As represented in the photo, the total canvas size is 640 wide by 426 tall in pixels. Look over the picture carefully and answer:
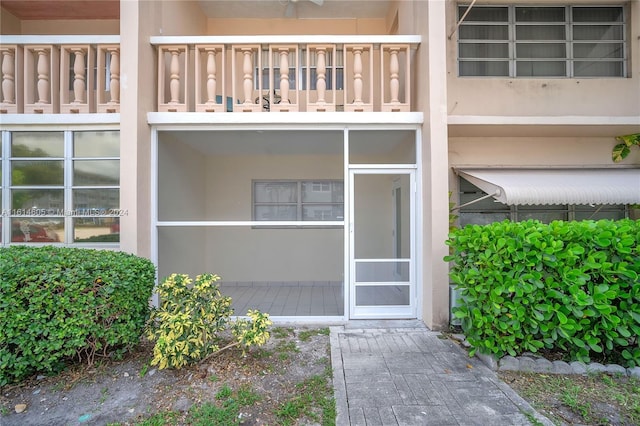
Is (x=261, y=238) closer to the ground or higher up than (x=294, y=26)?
closer to the ground

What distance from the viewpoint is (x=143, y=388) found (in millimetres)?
3443

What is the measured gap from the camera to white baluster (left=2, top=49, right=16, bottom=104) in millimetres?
5227

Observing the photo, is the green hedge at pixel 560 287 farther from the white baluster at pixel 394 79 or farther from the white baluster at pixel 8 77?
the white baluster at pixel 8 77

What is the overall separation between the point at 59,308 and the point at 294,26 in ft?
23.7

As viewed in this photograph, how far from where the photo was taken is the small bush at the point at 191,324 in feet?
11.6

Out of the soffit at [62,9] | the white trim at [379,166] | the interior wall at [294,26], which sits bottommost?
the white trim at [379,166]

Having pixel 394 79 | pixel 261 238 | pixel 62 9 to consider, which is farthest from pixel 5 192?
pixel 394 79

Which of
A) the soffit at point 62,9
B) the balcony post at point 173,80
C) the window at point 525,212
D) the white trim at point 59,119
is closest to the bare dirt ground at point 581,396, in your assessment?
the window at point 525,212

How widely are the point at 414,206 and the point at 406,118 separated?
1.42 meters

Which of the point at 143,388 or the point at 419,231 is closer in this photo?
the point at 143,388

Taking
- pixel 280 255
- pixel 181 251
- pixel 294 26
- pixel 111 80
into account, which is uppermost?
pixel 294 26

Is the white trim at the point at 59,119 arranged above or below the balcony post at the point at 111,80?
below

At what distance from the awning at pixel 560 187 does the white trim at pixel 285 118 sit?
63.1 inches

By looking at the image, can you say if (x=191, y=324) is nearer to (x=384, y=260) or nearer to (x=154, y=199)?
(x=154, y=199)
